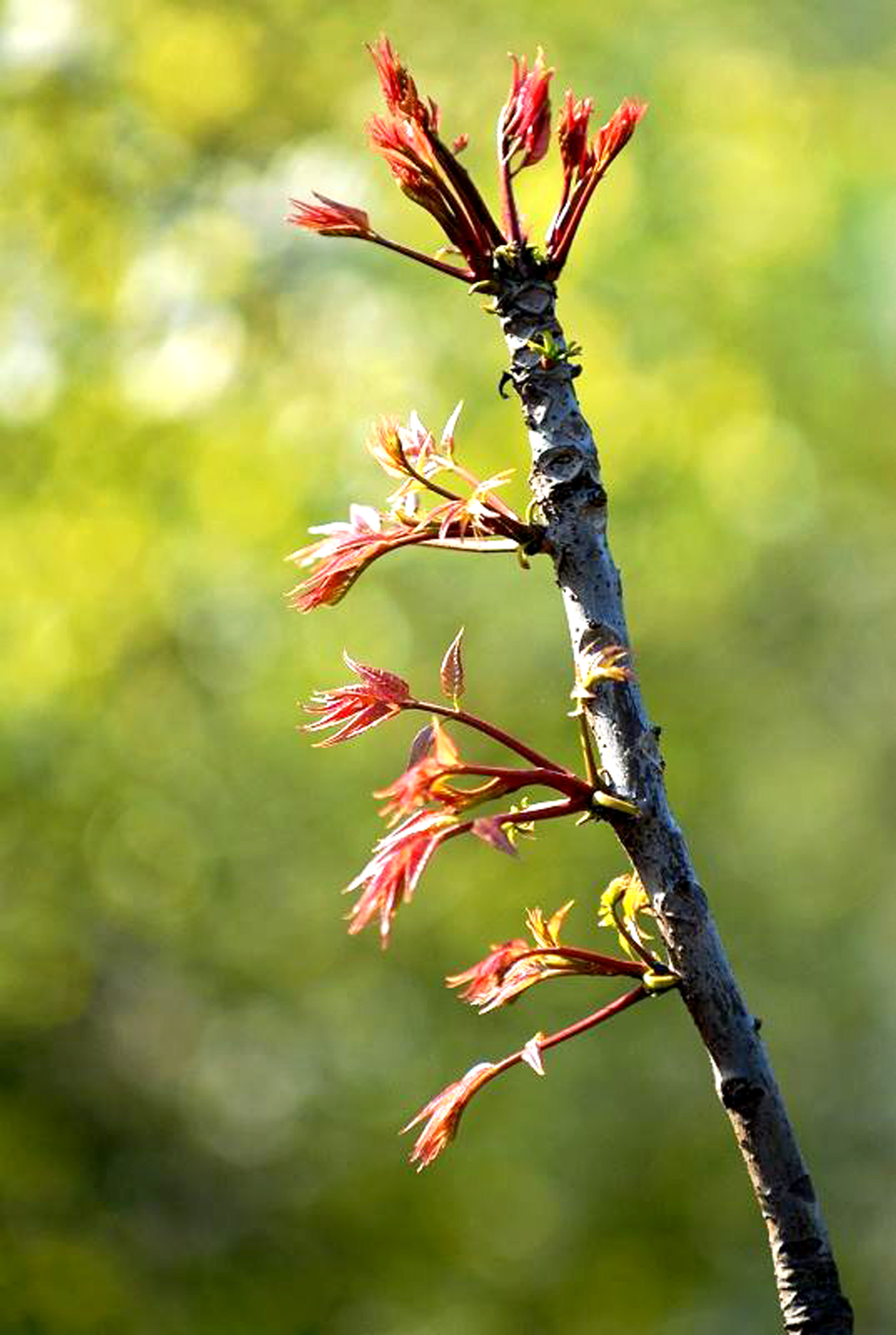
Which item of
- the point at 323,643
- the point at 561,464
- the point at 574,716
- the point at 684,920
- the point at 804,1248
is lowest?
the point at 804,1248

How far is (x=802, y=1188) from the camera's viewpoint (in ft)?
2.64

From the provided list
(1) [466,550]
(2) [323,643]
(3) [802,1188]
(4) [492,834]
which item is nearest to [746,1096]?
(3) [802,1188]

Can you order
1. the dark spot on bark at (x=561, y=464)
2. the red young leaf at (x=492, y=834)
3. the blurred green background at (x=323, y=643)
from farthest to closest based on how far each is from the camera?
the blurred green background at (x=323, y=643) → the dark spot on bark at (x=561, y=464) → the red young leaf at (x=492, y=834)

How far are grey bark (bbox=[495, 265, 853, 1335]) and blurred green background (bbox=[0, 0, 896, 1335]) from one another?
386cm

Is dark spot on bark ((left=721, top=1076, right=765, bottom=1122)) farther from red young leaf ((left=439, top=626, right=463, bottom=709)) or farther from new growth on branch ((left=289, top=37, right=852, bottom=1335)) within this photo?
red young leaf ((left=439, top=626, right=463, bottom=709))

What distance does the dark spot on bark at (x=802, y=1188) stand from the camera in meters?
0.80

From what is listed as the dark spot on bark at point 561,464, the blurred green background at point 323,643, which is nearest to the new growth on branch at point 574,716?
the dark spot on bark at point 561,464

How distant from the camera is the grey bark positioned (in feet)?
2.64

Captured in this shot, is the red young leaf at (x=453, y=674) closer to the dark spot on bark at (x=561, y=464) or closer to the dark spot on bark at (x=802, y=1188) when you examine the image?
the dark spot on bark at (x=561, y=464)

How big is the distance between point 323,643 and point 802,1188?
410cm

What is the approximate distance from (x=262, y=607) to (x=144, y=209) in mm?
1296

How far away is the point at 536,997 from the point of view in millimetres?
5043

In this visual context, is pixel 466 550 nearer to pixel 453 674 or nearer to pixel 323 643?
pixel 453 674

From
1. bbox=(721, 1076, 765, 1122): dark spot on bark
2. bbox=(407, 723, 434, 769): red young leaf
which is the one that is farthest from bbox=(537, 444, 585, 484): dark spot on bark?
bbox=(721, 1076, 765, 1122): dark spot on bark
